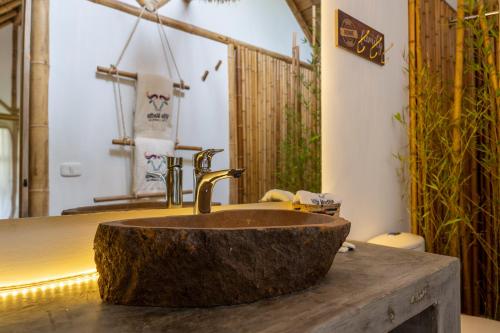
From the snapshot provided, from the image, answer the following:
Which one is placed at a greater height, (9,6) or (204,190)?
(9,6)

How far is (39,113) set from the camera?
0.94 meters

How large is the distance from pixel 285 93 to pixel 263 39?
0.25 m

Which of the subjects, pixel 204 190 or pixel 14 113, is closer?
pixel 14 113

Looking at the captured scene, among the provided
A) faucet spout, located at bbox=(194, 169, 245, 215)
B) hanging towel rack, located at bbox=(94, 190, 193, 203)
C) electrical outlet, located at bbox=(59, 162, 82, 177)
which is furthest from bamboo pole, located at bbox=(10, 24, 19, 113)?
faucet spout, located at bbox=(194, 169, 245, 215)

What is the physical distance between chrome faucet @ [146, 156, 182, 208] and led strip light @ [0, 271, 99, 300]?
0.33m

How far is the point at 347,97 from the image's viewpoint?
5.79 ft

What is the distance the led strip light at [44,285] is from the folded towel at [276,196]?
2.50 feet

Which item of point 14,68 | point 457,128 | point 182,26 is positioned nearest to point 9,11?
point 14,68

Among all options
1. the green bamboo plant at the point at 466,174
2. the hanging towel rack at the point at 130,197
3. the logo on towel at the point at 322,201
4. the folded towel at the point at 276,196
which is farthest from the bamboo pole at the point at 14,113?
the green bamboo plant at the point at 466,174

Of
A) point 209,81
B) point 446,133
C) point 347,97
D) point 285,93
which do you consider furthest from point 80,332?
point 446,133

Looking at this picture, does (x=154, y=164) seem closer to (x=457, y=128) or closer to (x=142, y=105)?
(x=142, y=105)

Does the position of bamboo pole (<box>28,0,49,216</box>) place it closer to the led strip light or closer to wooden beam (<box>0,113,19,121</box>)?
wooden beam (<box>0,113,19,121</box>)

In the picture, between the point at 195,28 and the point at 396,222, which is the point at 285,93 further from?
the point at 396,222

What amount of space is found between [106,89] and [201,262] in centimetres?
68
